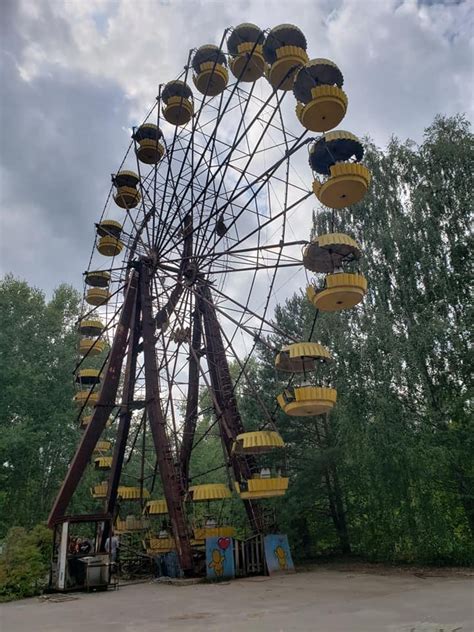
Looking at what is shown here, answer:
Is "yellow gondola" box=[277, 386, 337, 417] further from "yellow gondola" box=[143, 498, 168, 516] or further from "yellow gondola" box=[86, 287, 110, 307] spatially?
"yellow gondola" box=[86, 287, 110, 307]

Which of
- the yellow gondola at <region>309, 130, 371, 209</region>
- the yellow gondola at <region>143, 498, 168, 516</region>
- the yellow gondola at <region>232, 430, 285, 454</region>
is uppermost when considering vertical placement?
the yellow gondola at <region>309, 130, 371, 209</region>

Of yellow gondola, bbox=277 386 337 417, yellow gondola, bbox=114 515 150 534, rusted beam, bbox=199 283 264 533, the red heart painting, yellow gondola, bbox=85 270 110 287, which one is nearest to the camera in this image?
yellow gondola, bbox=277 386 337 417

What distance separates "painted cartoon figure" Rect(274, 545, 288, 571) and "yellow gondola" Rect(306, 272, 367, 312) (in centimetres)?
754

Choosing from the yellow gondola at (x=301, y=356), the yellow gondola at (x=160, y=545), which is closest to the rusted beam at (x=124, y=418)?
the yellow gondola at (x=160, y=545)

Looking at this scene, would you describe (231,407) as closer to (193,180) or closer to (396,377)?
(396,377)

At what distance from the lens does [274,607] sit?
8336mm

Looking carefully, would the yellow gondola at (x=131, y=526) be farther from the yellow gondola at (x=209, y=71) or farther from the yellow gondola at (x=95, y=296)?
the yellow gondola at (x=209, y=71)

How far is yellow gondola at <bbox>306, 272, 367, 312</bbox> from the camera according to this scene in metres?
11.7

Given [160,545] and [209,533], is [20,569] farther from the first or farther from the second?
[209,533]

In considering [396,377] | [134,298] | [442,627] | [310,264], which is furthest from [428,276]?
[442,627]

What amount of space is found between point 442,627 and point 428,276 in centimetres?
1279

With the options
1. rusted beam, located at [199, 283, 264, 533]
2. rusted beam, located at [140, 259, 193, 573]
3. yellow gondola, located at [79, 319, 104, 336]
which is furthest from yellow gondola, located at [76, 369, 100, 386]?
rusted beam, located at [199, 283, 264, 533]

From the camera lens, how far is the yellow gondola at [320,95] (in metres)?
12.2

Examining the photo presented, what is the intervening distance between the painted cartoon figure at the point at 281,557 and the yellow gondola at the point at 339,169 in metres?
10.1
